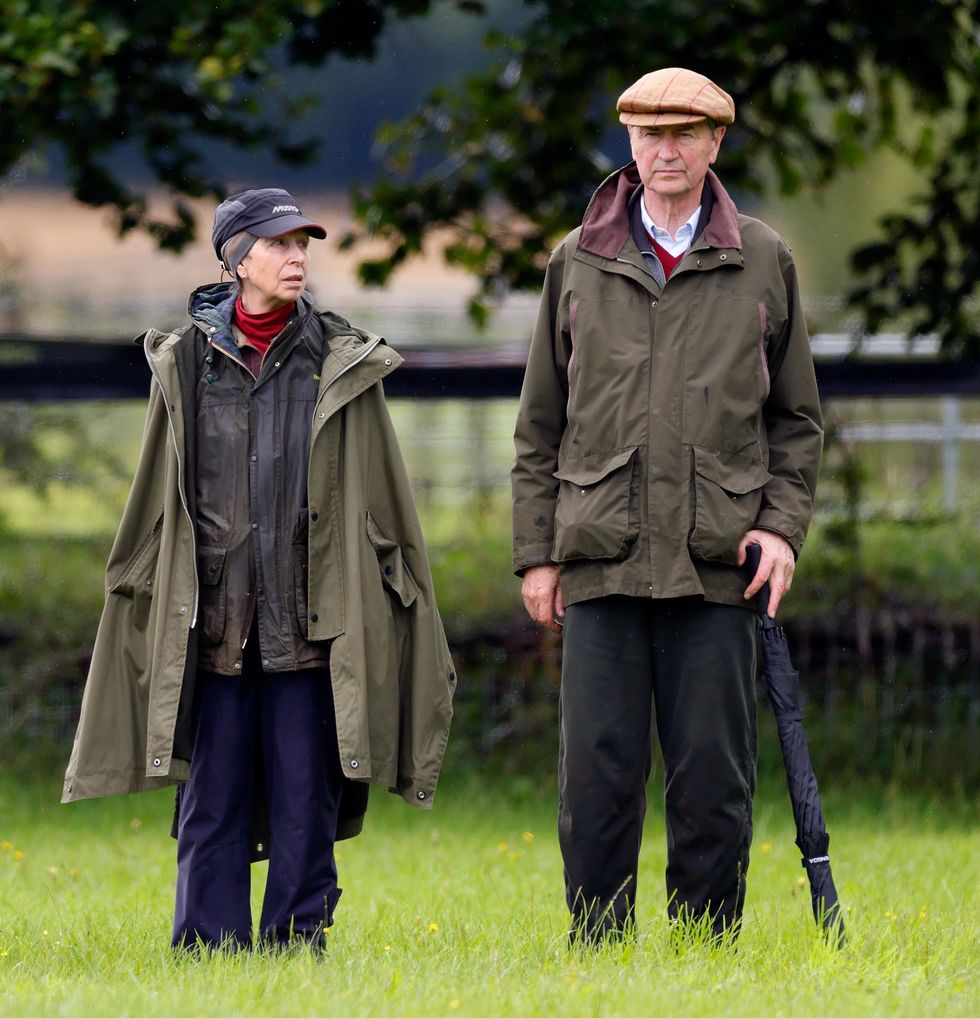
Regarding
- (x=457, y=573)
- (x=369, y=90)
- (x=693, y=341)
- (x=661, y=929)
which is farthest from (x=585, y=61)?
(x=661, y=929)

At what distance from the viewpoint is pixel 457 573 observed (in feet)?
25.8

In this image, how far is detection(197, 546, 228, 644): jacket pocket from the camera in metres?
4.14

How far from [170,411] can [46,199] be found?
374 cm

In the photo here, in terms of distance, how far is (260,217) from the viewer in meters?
4.19

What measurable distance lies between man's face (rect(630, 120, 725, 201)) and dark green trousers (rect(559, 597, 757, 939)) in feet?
3.11

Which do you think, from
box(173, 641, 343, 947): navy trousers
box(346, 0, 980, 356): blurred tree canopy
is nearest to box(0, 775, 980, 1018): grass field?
box(173, 641, 343, 947): navy trousers

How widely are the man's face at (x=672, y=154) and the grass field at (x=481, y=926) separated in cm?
170

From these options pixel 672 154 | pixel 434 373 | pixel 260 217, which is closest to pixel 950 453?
pixel 434 373

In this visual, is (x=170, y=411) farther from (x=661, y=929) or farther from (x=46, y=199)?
(x=46, y=199)

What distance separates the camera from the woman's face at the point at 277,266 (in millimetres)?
4172

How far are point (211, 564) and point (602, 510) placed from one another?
91 cm

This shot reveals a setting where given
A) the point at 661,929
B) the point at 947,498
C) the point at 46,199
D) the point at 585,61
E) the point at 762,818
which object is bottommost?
the point at 762,818

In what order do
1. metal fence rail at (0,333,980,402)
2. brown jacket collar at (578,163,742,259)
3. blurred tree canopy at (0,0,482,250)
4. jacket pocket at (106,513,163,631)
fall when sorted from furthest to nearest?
metal fence rail at (0,333,980,402) < blurred tree canopy at (0,0,482,250) < jacket pocket at (106,513,163,631) < brown jacket collar at (578,163,742,259)

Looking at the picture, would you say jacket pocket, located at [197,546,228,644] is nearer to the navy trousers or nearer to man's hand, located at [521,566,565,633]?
the navy trousers
